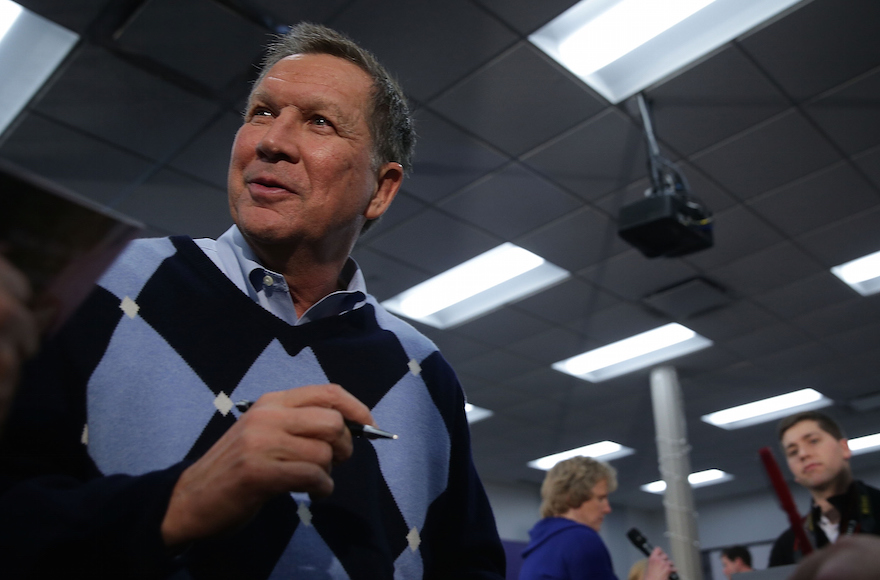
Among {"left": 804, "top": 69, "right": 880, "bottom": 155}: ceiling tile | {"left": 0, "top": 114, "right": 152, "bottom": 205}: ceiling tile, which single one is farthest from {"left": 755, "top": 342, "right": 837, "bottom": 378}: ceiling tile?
{"left": 0, "top": 114, "right": 152, "bottom": 205}: ceiling tile

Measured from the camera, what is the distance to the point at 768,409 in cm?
662

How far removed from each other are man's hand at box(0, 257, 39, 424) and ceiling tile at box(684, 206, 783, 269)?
151 inches

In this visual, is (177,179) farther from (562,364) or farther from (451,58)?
(562,364)

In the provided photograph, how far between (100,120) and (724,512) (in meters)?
9.94

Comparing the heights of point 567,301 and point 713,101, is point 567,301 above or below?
below

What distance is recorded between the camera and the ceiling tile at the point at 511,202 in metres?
3.42

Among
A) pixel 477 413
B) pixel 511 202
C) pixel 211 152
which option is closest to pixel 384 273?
pixel 511 202

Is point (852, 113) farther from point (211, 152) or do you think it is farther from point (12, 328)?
point (12, 328)

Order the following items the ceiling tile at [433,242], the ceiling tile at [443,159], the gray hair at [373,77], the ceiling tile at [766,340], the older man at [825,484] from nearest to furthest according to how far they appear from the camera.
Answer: the gray hair at [373,77], the older man at [825,484], the ceiling tile at [443,159], the ceiling tile at [433,242], the ceiling tile at [766,340]

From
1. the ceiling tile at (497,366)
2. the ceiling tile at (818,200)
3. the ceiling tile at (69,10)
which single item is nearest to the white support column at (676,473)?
the ceiling tile at (497,366)

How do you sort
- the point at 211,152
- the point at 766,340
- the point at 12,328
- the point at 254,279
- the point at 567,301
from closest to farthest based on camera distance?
the point at 12,328 < the point at 254,279 < the point at 211,152 < the point at 567,301 < the point at 766,340

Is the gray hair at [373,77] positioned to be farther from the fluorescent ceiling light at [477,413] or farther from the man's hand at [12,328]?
the fluorescent ceiling light at [477,413]

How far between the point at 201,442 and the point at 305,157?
369mm

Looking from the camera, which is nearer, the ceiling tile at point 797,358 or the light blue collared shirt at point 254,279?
the light blue collared shirt at point 254,279
